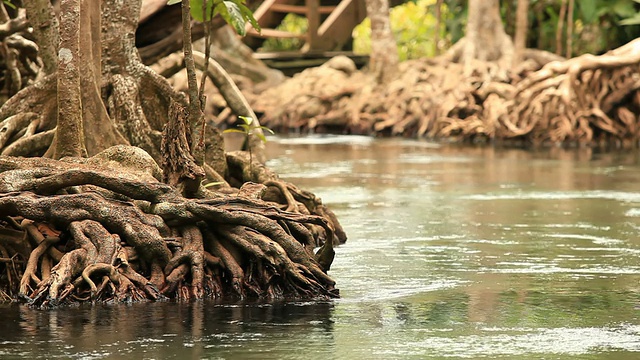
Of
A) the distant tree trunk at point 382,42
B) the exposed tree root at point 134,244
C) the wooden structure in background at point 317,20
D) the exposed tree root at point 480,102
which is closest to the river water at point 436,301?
the exposed tree root at point 134,244

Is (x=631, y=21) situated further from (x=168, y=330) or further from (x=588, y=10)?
(x=168, y=330)

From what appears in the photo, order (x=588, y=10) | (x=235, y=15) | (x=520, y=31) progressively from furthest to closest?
(x=588, y=10), (x=520, y=31), (x=235, y=15)

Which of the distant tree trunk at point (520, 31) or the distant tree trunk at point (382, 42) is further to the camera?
the distant tree trunk at point (382, 42)

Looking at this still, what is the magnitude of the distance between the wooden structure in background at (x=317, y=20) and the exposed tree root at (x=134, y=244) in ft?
102

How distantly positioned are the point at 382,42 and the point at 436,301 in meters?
24.3

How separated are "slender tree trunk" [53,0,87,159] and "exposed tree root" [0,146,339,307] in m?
1.06

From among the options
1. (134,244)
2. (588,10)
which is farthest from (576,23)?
(134,244)

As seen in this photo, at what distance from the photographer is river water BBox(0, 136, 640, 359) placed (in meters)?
7.28

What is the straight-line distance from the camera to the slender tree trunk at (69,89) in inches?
403

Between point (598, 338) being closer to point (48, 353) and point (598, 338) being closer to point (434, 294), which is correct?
point (434, 294)

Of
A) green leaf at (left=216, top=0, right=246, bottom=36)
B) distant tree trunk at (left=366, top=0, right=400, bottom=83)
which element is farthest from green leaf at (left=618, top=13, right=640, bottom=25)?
green leaf at (left=216, top=0, right=246, bottom=36)

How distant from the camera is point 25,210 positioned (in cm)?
862

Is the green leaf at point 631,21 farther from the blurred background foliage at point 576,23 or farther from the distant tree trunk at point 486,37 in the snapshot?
the distant tree trunk at point 486,37

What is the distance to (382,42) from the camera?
32.8 meters
